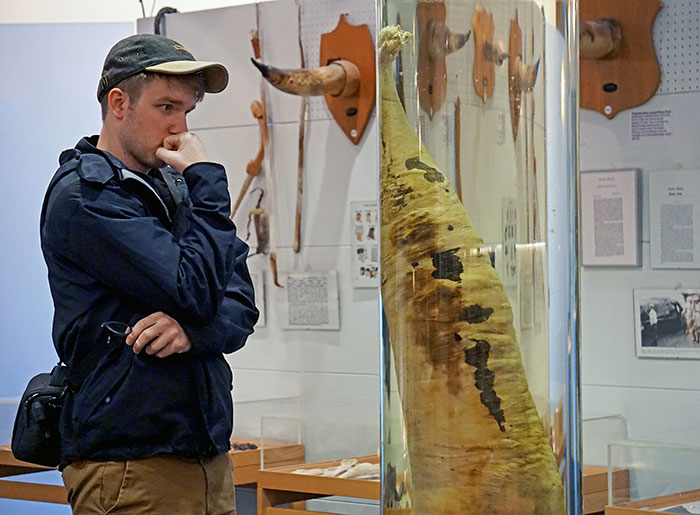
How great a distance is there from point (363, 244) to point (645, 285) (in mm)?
1031

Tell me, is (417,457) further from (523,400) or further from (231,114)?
(231,114)

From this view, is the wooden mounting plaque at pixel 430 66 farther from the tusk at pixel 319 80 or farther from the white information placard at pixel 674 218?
the tusk at pixel 319 80

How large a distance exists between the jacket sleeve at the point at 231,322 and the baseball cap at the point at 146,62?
1.01 feet

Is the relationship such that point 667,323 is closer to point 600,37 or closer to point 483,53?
point 600,37

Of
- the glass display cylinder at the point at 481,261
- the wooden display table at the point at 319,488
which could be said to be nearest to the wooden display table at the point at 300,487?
the wooden display table at the point at 319,488

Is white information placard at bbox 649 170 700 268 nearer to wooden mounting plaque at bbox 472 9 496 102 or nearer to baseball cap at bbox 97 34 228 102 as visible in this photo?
baseball cap at bbox 97 34 228 102

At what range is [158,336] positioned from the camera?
157 centimetres

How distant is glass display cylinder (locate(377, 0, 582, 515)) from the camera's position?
82cm

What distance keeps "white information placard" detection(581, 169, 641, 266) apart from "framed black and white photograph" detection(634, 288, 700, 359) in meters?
0.13

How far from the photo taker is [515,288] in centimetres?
82

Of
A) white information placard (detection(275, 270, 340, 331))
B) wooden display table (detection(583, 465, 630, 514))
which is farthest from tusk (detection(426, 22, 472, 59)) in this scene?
white information placard (detection(275, 270, 340, 331))

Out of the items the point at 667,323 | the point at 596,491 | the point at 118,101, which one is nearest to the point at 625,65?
the point at 667,323

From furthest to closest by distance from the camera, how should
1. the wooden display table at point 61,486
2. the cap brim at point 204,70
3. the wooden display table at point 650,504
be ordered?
the wooden display table at point 61,486 → the wooden display table at point 650,504 → the cap brim at point 204,70

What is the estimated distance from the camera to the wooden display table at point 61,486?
3500 mm
